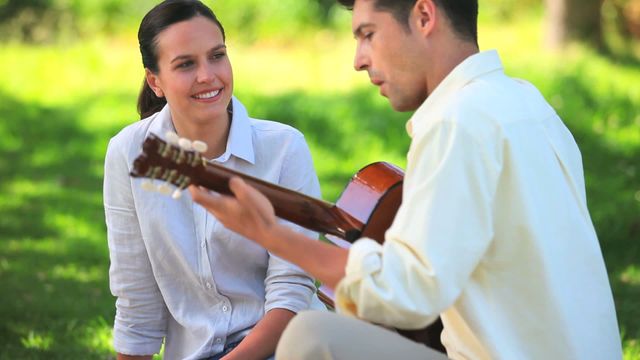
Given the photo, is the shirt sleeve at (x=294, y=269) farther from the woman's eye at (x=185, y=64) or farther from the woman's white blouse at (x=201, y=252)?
the woman's eye at (x=185, y=64)

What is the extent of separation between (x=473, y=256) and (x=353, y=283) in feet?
0.85

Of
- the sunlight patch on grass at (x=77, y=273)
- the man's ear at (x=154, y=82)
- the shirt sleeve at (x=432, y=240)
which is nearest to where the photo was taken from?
the shirt sleeve at (x=432, y=240)

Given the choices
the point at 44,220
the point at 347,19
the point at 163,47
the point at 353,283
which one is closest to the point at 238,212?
the point at 353,283

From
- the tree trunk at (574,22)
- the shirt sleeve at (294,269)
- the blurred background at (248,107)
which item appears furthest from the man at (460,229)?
the tree trunk at (574,22)

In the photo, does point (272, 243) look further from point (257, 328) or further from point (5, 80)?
point (5, 80)

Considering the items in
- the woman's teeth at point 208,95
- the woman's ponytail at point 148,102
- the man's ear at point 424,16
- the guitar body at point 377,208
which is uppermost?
the man's ear at point 424,16

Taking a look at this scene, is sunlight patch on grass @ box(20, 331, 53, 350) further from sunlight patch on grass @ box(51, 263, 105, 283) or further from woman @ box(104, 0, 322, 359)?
woman @ box(104, 0, 322, 359)

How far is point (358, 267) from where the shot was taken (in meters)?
2.43

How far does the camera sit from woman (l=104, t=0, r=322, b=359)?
357 cm

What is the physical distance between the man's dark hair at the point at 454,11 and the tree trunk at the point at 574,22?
22.5ft

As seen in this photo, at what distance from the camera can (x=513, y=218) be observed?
254 centimetres

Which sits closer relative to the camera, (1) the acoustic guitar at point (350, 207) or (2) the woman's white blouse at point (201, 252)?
(1) the acoustic guitar at point (350, 207)

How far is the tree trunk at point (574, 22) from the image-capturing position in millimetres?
9367

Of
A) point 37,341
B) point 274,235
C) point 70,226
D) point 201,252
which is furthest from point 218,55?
point 70,226
